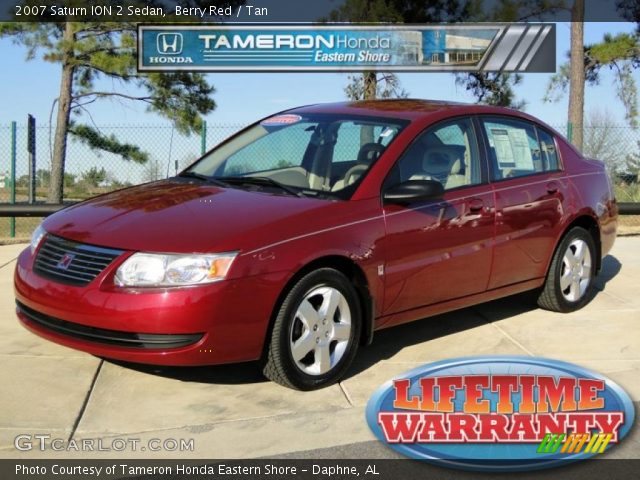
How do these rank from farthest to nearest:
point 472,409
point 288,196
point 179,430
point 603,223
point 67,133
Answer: point 67,133 → point 603,223 → point 288,196 → point 472,409 → point 179,430

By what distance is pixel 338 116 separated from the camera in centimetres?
587

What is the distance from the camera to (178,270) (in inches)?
172

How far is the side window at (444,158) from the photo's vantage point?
543 centimetres

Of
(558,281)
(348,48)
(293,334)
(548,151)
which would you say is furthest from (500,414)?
(348,48)

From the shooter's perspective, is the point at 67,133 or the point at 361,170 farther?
the point at 67,133

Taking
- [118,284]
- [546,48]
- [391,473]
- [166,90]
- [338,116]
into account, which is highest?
[546,48]

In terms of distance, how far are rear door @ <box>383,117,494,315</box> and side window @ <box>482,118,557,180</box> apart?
20 cm

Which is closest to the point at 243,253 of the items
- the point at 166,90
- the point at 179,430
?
the point at 179,430

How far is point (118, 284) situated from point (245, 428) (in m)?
1.01

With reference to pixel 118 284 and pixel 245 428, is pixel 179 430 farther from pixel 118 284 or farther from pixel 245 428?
pixel 118 284

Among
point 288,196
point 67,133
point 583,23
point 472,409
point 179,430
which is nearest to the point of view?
point 179,430

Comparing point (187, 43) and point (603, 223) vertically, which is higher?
point (187, 43)

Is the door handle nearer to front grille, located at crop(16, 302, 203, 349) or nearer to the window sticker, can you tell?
the window sticker

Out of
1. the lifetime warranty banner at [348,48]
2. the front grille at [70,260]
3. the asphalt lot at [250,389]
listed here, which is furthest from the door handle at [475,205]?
the lifetime warranty banner at [348,48]
